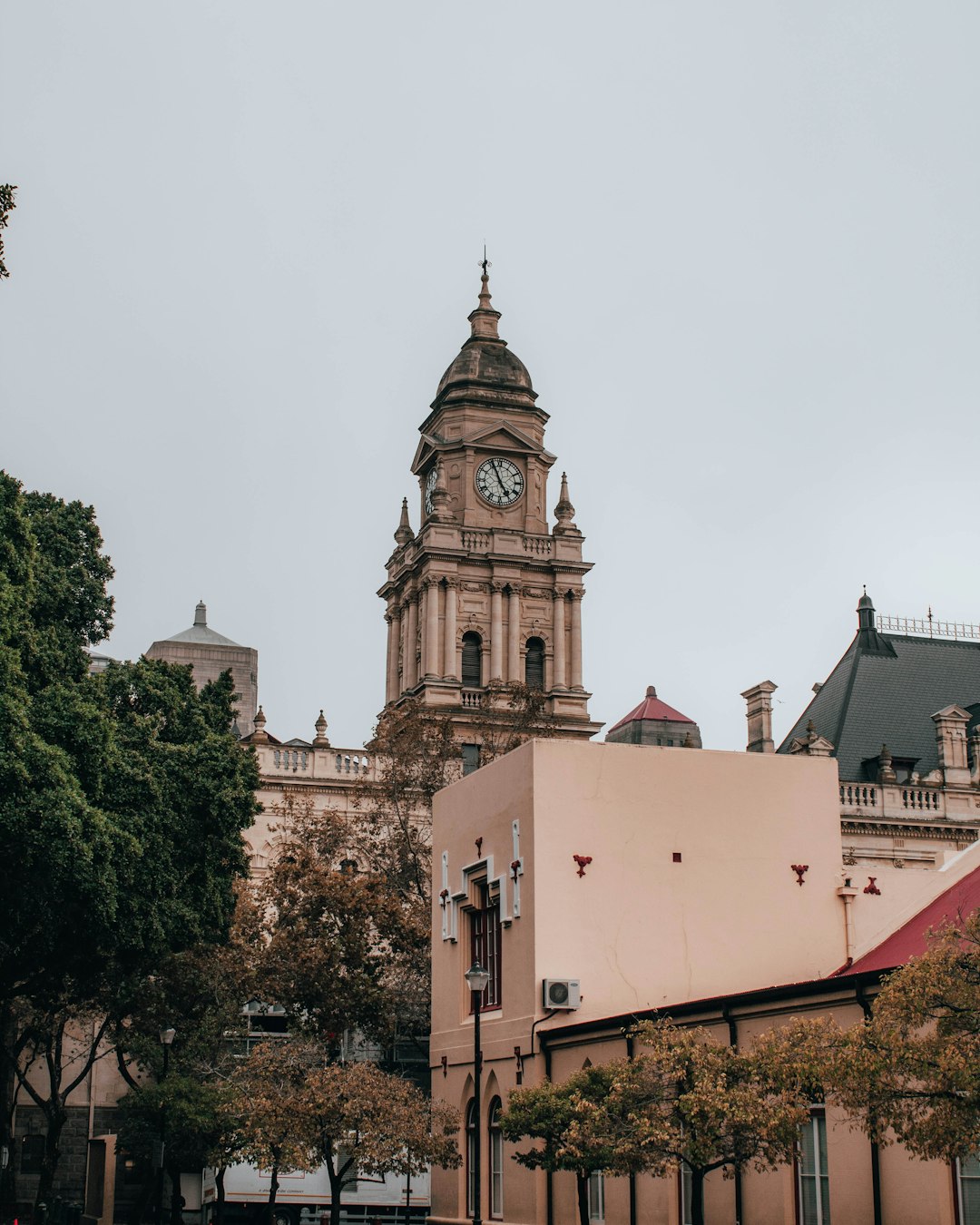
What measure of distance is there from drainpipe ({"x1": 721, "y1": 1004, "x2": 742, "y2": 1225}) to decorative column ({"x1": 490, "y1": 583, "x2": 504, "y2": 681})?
47698mm

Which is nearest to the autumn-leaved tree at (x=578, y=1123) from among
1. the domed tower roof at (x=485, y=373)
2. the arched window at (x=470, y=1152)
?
the arched window at (x=470, y=1152)

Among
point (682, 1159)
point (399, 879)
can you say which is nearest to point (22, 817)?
point (682, 1159)

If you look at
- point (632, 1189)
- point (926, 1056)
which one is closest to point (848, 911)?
point (632, 1189)

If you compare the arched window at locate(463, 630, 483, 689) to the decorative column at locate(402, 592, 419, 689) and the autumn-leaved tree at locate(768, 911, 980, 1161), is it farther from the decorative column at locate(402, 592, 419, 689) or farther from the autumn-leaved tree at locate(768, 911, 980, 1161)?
the autumn-leaved tree at locate(768, 911, 980, 1161)

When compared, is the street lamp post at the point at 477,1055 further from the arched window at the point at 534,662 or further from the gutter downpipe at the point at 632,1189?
the arched window at the point at 534,662

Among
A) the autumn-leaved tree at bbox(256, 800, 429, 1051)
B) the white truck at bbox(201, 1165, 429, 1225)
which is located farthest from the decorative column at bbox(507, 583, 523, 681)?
the white truck at bbox(201, 1165, 429, 1225)

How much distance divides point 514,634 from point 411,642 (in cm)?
483

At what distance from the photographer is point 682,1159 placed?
2283cm

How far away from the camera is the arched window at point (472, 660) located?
74438 mm

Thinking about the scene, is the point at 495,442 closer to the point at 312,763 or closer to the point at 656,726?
the point at 656,726

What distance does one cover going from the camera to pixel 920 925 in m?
29.5

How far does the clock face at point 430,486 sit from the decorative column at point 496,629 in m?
5.01

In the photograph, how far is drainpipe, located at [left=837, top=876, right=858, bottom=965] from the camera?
3278cm

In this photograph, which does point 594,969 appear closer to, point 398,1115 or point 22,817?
point 398,1115
